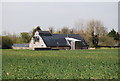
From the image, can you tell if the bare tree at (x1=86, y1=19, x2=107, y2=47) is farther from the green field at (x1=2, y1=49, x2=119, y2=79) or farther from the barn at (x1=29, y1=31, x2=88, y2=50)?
the green field at (x1=2, y1=49, x2=119, y2=79)

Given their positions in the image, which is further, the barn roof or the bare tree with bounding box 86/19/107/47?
the bare tree with bounding box 86/19/107/47

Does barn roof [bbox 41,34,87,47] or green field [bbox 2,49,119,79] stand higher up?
barn roof [bbox 41,34,87,47]

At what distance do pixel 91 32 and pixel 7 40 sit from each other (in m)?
21.4

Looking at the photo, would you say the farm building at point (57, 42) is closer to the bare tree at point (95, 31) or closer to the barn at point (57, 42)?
the barn at point (57, 42)

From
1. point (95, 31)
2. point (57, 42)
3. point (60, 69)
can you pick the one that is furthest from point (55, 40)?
point (60, 69)

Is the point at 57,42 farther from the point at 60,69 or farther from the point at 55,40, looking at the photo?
the point at 60,69

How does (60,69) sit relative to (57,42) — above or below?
below

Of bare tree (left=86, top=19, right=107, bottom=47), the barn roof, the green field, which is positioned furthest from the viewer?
bare tree (left=86, top=19, right=107, bottom=47)

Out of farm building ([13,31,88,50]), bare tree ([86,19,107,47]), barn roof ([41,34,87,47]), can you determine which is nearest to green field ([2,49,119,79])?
barn roof ([41,34,87,47])

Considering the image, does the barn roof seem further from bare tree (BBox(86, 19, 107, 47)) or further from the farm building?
bare tree (BBox(86, 19, 107, 47))

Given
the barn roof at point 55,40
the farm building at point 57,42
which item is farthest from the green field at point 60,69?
the farm building at point 57,42

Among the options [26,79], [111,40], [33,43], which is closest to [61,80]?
A: [26,79]

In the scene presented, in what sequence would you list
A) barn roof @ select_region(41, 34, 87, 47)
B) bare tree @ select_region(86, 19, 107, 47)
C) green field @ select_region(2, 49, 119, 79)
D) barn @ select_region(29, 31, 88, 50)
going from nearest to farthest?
green field @ select_region(2, 49, 119, 79) < barn roof @ select_region(41, 34, 87, 47) < barn @ select_region(29, 31, 88, 50) < bare tree @ select_region(86, 19, 107, 47)

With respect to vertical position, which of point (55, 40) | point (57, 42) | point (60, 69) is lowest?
point (60, 69)
